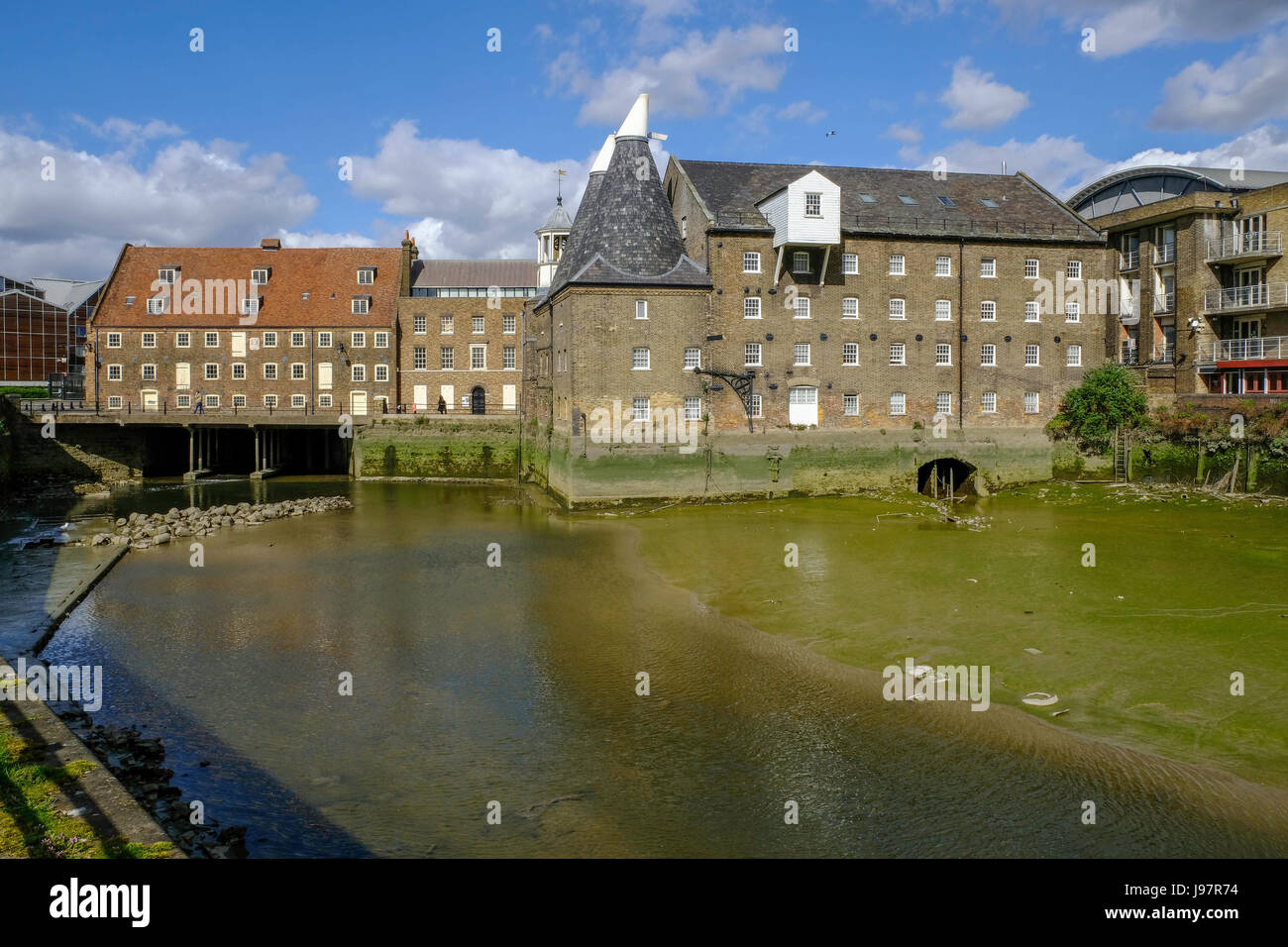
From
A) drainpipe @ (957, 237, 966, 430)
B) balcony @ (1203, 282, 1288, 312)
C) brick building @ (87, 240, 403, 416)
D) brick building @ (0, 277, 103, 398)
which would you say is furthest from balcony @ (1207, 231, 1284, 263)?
brick building @ (0, 277, 103, 398)

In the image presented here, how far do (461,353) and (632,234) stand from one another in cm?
2335

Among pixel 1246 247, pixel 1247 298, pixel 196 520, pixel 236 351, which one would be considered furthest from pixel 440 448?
pixel 1246 247

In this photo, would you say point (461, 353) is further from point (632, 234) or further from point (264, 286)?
point (632, 234)

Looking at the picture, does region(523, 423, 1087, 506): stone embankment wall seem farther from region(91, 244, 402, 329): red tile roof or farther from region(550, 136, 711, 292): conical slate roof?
region(91, 244, 402, 329): red tile roof

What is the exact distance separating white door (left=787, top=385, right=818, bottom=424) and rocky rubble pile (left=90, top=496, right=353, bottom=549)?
60.7 ft

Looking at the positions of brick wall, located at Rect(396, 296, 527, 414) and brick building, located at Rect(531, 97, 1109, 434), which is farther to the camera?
brick wall, located at Rect(396, 296, 527, 414)

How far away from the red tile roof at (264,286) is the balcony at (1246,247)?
43.3 meters

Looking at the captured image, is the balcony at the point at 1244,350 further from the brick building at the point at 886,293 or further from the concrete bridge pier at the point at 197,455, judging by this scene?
the concrete bridge pier at the point at 197,455

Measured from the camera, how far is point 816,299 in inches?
1467

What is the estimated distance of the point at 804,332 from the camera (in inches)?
1469

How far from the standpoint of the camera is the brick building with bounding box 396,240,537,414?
5678 centimetres

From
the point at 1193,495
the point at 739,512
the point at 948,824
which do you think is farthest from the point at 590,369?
the point at 948,824
